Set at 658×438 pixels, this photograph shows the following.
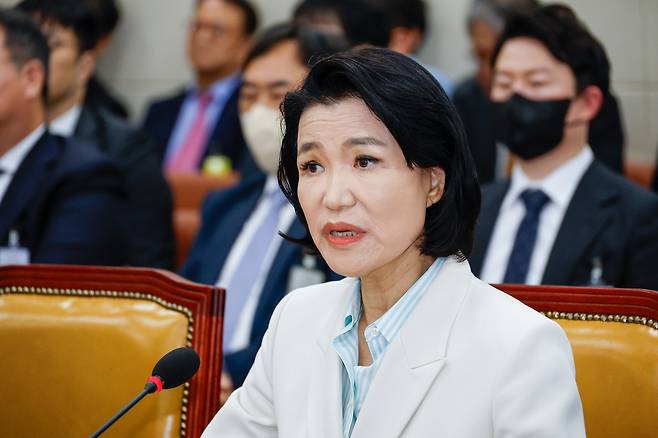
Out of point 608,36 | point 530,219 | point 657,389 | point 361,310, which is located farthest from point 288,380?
point 608,36

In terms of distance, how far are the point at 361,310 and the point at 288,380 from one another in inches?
6.6

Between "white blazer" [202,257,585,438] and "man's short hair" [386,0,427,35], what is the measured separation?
3.64 m

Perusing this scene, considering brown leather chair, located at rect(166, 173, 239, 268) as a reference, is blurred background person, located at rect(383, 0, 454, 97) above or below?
above

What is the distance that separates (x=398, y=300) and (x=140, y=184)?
2.48 m

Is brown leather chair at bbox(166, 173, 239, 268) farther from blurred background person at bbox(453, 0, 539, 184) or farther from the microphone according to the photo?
the microphone

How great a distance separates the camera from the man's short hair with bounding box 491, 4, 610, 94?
3070 millimetres

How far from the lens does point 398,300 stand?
1.67 meters

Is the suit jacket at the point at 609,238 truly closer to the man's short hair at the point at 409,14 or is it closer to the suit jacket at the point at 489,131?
the suit jacket at the point at 489,131

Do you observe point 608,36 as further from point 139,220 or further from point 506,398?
point 506,398

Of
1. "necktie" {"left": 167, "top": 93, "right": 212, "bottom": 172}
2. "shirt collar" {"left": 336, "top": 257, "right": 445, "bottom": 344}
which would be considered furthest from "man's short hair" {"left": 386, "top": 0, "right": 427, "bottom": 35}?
"shirt collar" {"left": 336, "top": 257, "right": 445, "bottom": 344}

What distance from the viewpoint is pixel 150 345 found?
2.00 meters

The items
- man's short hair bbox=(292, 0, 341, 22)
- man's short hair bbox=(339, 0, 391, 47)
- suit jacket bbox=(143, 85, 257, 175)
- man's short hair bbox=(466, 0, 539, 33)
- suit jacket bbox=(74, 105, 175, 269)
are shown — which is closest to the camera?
suit jacket bbox=(74, 105, 175, 269)

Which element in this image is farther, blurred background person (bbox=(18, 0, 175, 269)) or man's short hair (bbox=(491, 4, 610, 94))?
blurred background person (bbox=(18, 0, 175, 269))

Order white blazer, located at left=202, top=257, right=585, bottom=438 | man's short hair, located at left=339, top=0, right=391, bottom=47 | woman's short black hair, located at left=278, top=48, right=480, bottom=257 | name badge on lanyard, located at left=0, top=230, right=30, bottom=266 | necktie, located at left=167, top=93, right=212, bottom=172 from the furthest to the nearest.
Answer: necktie, located at left=167, top=93, right=212, bottom=172
man's short hair, located at left=339, top=0, right=391, bottom=47
name badge on lanyard, located at left=0, top=230, right=30, bottom=266
woman's short black hair, located at left=278, top=48, right=480, bottom=257
white blazer, located at left=202, top=257, right=585, bottom=438
